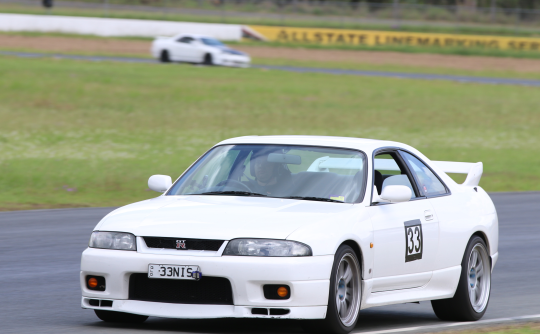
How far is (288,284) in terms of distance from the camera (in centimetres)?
609

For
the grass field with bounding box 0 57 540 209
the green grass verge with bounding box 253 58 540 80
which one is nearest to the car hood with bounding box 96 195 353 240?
the grass field with bounding box 0 57 540 209

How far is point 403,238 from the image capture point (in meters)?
7.07

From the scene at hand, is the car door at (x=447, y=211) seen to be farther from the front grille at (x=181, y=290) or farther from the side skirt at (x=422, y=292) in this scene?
the front grille at (x=181, y=290)

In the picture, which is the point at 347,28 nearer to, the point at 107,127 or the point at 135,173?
the point at 107,127

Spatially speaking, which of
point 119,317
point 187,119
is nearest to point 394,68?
point 187,119

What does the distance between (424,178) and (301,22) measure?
48902mm

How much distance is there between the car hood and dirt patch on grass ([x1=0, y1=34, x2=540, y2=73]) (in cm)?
3681

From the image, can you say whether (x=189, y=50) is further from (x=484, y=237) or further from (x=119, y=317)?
(x=119, y=317)

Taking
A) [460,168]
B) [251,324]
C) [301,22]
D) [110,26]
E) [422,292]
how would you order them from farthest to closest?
1. [301,22]
2. [110,26]
3. [460,168]
4. [422,292]
5. [251,324]

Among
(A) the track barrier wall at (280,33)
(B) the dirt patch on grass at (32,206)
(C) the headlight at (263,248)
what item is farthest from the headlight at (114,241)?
(A) the track barrier wall at (280,33)

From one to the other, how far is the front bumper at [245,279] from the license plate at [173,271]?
0.09ft

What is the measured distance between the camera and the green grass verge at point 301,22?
5431 cm

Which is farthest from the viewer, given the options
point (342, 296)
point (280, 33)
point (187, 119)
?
point (280, 33)

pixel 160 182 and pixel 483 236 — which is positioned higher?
pixel 160 182
